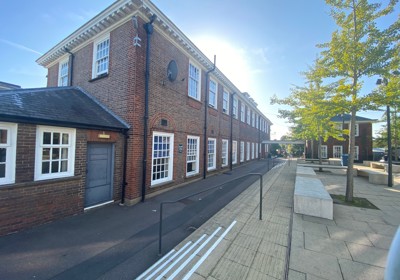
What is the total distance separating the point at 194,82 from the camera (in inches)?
392

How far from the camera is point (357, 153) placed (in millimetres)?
24141

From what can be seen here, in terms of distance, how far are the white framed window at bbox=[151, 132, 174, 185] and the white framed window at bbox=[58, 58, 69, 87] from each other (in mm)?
6659

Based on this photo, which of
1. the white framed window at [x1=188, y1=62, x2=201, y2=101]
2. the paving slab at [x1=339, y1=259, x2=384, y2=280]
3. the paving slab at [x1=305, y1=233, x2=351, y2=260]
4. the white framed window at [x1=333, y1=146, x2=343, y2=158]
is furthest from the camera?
the white framed window at [x1=333, y1=146, x2=343, y2=158]

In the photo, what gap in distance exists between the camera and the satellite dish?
7867 mm

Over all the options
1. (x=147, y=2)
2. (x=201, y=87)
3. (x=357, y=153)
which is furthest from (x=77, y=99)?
(x=357, y=153)

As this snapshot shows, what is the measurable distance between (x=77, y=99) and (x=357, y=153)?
104ft

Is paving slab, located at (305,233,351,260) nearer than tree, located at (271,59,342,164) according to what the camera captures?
Yes

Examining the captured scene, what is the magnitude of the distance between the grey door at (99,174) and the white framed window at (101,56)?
3.63 meters

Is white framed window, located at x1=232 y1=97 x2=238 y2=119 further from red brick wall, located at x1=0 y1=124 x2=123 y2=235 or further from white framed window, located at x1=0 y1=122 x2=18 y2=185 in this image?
white framed window, located at x1=0 y1=122 x2=18 y2=185

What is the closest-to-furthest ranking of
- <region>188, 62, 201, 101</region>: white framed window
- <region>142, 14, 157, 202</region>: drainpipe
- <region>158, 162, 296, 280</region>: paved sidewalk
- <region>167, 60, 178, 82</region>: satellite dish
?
1. <region>158, 162, 296, 280</region>: paved sidewalk
2. <region>142, 14, 157, 202</region>: drainpipe
3. <region>167, 60, 178, 82</region>: satellite dish
4. <region>188, 62, 201, 101</region>: white framed window

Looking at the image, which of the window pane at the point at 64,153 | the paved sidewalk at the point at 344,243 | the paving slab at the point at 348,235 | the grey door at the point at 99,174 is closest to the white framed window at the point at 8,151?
the window pane at the point at 64,153

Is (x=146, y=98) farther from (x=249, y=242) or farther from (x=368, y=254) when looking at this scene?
(x=368, y=254)

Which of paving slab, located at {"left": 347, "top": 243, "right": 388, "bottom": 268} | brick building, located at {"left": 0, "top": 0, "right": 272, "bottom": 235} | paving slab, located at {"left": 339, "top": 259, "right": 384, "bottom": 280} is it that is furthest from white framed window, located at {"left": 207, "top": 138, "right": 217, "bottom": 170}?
paving slab, located at {"left": 339, "top": 259, "right": 384, "bottom": 280}

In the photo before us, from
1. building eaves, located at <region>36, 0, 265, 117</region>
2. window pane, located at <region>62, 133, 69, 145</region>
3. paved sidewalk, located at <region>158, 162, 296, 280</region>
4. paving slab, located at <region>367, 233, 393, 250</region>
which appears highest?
building eaves, located at <region>36, 0, 265, 117</region>
